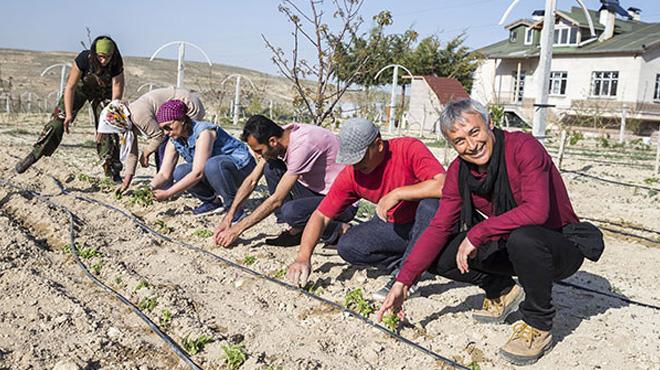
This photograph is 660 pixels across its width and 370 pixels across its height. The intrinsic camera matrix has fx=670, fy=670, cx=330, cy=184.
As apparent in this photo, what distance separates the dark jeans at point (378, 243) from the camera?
367 cm

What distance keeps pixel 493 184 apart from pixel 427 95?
906 inches

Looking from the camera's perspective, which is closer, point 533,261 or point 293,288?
point 533,261

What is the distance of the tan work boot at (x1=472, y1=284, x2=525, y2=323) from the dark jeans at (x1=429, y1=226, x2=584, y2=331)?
240mm

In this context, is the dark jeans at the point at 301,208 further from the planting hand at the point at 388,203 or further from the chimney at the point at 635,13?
the chimney at the point at 635,13

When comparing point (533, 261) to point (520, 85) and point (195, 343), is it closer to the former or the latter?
point (195, 343)

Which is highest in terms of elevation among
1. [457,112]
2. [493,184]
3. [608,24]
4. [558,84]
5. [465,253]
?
[608,24]

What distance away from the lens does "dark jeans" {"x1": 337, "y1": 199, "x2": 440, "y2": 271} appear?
12.0 feet

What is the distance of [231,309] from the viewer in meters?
3.61

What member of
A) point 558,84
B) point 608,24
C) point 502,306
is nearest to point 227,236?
point 502,306

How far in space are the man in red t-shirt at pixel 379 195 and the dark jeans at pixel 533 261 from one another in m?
0.36

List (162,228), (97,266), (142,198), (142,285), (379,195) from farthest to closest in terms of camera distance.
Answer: (142,198), (162,228), (97,266), (142,285), (379,195)

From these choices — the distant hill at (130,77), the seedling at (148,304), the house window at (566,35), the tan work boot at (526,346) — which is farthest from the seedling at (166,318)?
the house window at (566,35)

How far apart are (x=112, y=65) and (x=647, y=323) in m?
4.90

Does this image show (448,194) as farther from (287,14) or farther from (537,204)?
(287,14)
